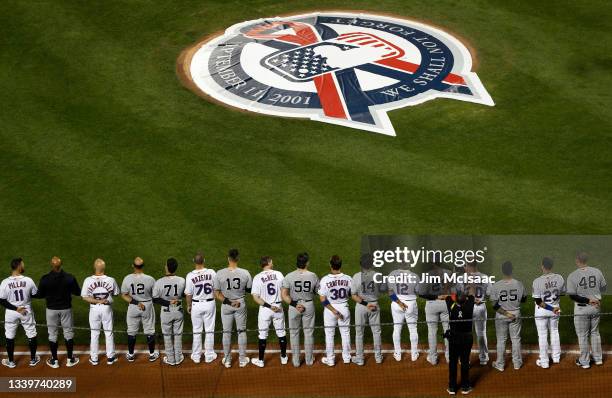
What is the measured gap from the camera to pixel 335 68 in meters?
24.9

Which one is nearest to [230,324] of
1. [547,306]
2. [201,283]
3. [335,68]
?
[201,283]

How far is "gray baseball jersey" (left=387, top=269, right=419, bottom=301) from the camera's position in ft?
51.9

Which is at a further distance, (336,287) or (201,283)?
(201,283)

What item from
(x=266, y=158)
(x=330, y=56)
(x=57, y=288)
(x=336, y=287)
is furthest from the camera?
(x=330, y=56)

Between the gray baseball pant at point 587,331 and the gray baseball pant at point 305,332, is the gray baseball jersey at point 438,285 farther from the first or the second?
the gray baseball pant at point 587,331

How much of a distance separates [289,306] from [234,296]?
868 millimetres

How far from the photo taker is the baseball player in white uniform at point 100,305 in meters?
16.0

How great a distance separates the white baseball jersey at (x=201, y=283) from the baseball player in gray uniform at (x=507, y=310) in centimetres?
429

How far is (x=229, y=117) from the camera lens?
23.3 m

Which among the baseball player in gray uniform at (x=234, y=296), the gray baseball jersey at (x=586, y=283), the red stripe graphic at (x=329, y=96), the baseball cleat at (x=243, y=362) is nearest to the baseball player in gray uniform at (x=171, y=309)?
the baseball player in gray uniform at (x=234, y=296)

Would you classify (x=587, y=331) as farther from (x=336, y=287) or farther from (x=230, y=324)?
(x=230, y=324)

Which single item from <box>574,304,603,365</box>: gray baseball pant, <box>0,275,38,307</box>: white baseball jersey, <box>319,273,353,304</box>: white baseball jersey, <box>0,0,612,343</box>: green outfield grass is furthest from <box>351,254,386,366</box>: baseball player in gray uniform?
<box>0,275,38,307</box>: white baseball jersey

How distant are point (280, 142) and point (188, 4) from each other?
333 inches

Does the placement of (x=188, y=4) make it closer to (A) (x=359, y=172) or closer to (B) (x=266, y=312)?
(A) (x=359, y=172)
